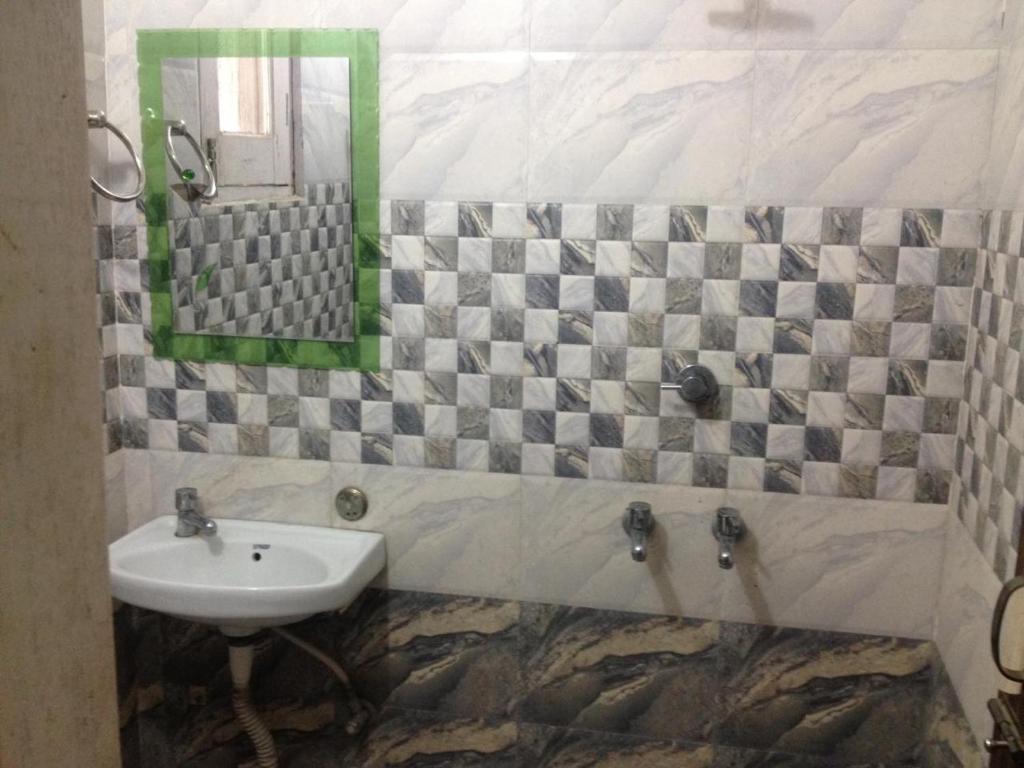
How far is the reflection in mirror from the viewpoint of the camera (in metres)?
2.00

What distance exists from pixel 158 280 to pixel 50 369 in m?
1.63

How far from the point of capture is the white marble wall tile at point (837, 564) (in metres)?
1.91

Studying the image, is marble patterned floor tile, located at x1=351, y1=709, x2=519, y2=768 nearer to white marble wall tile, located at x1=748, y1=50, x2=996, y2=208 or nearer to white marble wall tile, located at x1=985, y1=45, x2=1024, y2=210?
white marble wall tile, located at x1=748, y1=50, x2=996, y2=208

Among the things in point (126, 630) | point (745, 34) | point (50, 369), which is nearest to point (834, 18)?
point (745, 34)

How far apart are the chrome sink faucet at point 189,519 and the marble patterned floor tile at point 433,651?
1.20 ft

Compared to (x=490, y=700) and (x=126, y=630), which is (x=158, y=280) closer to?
(x=126, y=630)

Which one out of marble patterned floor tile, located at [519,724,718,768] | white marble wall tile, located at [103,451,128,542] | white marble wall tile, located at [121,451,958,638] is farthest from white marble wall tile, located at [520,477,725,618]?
white marble wall tile, located at [103,451,128,542]

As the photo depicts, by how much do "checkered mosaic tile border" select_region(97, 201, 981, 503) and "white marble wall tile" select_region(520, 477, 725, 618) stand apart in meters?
0.04

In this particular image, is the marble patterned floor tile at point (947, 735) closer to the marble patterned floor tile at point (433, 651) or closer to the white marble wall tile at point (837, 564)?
the white marble wall tile at point (837, 564)

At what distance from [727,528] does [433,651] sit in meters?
0.72

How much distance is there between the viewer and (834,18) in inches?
69.6

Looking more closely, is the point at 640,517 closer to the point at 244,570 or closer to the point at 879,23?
the point at 244,570

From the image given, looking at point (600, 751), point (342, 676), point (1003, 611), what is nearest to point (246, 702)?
point (342, 676)

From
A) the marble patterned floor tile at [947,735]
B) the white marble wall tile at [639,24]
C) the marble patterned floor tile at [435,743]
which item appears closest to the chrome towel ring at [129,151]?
the white marble wall tile at [639,24]
